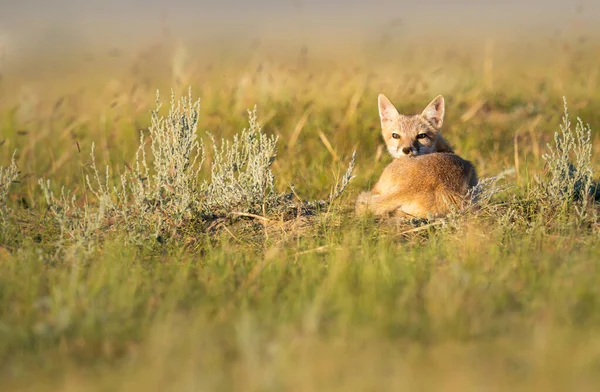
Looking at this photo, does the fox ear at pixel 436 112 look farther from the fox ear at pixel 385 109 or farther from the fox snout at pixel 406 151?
the fox snout at pixel 406 151

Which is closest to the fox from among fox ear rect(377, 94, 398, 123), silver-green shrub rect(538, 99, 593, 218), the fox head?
silver-green shrub rect(538, 99, 593, 218)

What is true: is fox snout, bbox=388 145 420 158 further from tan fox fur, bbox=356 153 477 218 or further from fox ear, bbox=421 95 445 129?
tan fox fur, bbox=356 153 477 218

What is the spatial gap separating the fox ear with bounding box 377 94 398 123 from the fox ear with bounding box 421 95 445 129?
33 centimetres

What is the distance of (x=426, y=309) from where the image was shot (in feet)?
12.2

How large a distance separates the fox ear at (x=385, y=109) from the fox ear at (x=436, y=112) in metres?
0.33

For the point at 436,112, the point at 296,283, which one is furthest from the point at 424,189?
the point at 436,112

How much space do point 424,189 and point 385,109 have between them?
234cm

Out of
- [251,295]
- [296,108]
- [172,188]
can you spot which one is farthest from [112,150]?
[251,295]

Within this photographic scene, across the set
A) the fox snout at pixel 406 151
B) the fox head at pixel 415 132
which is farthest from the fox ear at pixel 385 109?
the fox snout at pixel 406 151

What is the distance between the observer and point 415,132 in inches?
281

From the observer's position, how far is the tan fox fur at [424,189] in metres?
5.46

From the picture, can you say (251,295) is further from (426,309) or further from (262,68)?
(262,68)

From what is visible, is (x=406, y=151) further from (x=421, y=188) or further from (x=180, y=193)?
(x=180, y=193)

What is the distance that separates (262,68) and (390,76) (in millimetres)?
2667
